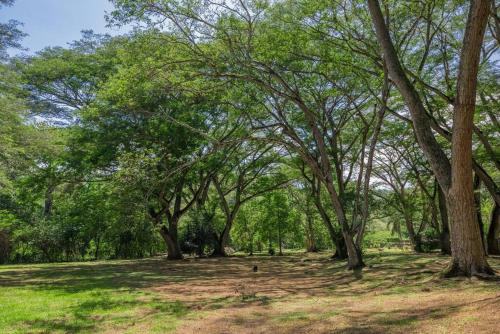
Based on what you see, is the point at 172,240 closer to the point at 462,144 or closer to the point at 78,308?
the point at 78,308

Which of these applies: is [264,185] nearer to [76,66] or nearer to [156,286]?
[76,66]

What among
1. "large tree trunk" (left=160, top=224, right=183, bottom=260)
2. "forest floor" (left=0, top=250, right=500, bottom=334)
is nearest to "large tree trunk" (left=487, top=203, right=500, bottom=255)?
"forest floor" (left=0, top=250, right=500, bottom=334)

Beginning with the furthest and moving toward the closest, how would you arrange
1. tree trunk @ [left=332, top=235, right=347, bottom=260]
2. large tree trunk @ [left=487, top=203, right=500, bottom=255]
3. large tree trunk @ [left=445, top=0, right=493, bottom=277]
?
tree trunk @ [left=332, top=235, right=347, bottom=260] → large tree trunk @ [left=487, top=203, right=500, bottom=255] → large tree trunk @ [left=445, top=0, right=493, bottom=277]

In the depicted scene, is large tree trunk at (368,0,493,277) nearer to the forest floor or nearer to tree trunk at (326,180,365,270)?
the forest floor

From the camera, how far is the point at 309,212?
31.4 metres

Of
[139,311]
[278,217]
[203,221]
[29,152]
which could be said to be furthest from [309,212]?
[139,311]

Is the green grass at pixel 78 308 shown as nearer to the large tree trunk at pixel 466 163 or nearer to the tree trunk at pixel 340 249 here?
the large tree trunk at pixel 466 163

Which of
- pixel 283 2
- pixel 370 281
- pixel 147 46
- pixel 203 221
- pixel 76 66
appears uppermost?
pixel 76 66

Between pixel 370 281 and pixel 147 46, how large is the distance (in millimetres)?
8815

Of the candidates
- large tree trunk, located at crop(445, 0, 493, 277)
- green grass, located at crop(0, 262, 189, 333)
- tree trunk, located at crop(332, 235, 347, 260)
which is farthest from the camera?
tree trunk, located at crop(332, 235, 347, 260)

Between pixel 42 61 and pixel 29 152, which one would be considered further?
pixel 42 61

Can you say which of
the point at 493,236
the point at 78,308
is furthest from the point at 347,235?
the point at 493,236

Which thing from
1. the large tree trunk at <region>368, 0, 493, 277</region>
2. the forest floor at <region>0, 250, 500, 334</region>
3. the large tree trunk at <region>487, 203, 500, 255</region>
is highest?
the large tree trunk at <region>368, 0, 493, 277</region>

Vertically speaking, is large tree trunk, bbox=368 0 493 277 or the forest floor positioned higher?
large tree trunk, bbox=368 0 493 277
